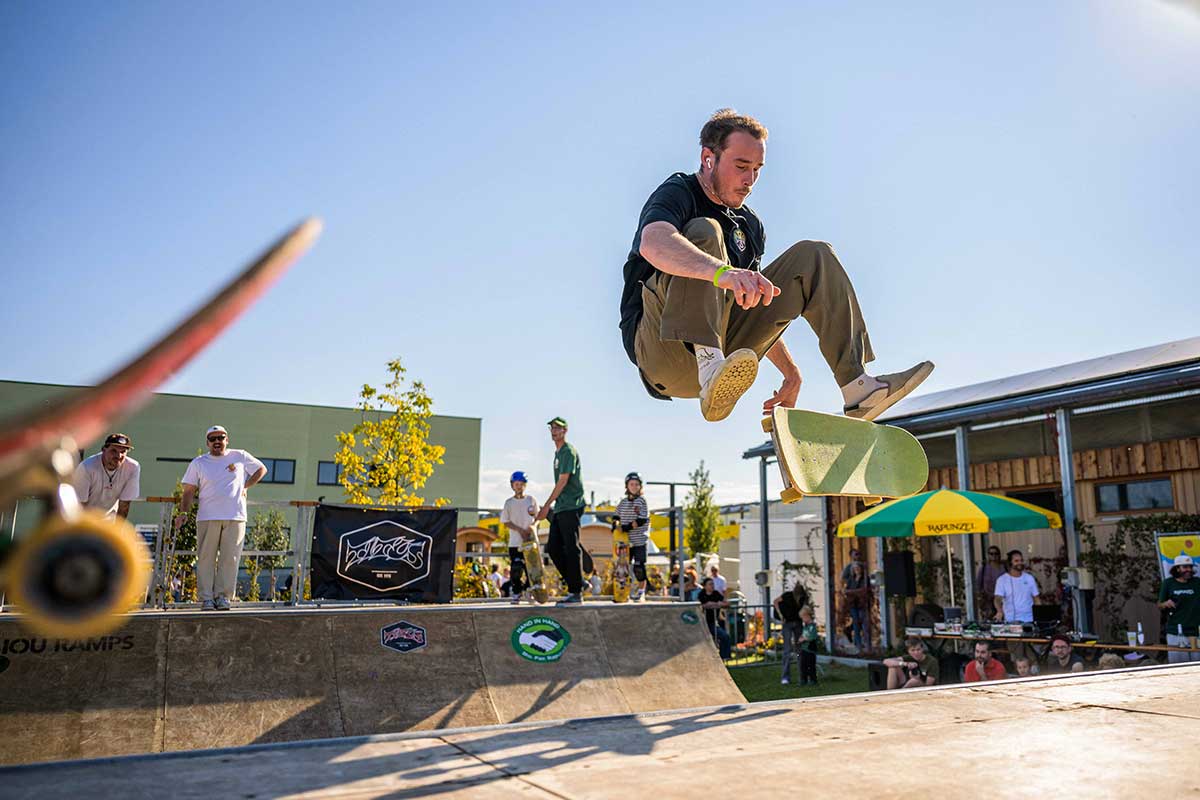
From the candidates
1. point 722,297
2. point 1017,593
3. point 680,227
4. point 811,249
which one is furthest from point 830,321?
point 1017,593

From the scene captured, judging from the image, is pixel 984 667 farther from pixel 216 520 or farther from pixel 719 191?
pixel 216 520

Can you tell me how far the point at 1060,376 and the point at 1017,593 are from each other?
15.6ft

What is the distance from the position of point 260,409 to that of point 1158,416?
32368mm

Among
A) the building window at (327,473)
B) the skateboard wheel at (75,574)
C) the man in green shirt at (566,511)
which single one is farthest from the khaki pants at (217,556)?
the building window at (327,473)

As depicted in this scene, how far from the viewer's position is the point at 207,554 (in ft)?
26.1

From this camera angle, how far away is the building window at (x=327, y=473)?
35969 mm

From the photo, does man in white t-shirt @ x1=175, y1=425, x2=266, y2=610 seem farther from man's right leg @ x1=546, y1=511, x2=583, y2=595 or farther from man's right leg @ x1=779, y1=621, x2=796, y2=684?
man's right leg @ x1=779, y1=621, x2=796, y2=684

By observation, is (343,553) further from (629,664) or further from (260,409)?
(260,409)

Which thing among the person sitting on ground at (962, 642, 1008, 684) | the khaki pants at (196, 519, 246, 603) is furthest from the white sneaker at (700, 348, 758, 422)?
the person sitting on ground at (962, 642, 1008, 684)

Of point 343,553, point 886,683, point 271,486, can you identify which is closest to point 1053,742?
point 886,683

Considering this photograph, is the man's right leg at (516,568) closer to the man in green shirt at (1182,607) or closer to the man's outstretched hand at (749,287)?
the man in green shirt at (1182,607)

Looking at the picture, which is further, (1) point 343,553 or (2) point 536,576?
(2) point 536,576

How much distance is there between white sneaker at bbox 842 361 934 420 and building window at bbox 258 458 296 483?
3444 centimetres

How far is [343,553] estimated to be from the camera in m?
9.36
